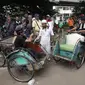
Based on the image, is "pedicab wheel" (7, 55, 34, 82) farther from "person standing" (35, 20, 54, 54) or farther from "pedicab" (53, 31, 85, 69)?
"person standing" (35, 20, 54, 54)

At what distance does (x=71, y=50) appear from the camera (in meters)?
6.18

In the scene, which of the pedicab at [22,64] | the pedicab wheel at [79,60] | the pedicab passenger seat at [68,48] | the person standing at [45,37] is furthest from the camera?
the person standing at [45,37]

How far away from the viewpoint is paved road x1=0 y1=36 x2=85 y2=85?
5379 mm

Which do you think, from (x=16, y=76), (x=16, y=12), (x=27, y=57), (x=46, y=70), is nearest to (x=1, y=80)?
(x=16, y=76)

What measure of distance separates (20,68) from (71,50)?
62.2 inches

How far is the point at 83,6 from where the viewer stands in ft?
79.3

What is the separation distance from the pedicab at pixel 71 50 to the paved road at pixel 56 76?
28 centimetres

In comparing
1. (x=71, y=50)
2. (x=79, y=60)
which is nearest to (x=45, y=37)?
(x=71, y=50)

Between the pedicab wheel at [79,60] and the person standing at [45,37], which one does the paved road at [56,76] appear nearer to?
the pedicab wheel at [79,60]

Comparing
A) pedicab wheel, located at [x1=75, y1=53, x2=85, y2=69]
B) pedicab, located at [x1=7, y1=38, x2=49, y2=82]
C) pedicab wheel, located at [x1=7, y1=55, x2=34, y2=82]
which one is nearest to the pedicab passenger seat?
pedicab wheel, located at [x1=75, y1=53, x2=85, y2=69]

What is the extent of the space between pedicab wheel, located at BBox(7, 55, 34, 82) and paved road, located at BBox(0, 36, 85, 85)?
180 millimetres

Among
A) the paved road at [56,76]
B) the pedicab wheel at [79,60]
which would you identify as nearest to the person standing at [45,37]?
the paved road at [56,76]

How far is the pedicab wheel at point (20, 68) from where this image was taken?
17.6ft

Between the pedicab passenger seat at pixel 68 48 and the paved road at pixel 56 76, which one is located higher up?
the pedicab passenger seat at pixel 68 48
